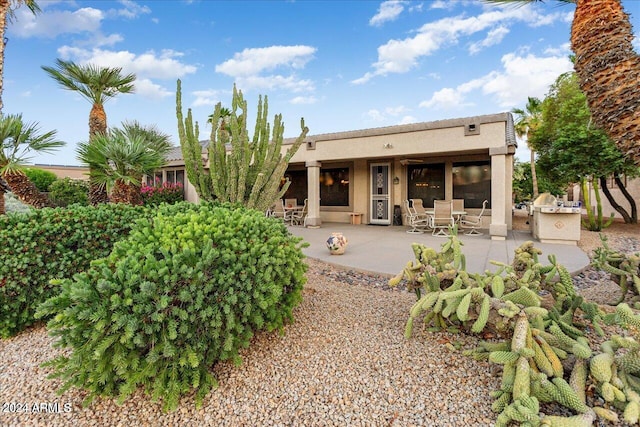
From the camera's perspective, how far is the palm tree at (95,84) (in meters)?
8.67

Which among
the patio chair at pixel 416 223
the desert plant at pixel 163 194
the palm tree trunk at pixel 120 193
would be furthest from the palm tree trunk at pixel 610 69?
the desert plant at pixel 163 194

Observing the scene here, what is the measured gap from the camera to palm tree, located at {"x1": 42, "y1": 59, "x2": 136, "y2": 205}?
8672 mm

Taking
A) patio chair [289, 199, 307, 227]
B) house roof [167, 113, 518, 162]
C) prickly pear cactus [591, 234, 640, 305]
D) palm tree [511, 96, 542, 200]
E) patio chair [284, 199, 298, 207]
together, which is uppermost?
palm tree [511, 96, 542, 200]

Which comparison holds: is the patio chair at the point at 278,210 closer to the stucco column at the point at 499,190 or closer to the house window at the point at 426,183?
the house window at the point at 426,183

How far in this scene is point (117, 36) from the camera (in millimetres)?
9375

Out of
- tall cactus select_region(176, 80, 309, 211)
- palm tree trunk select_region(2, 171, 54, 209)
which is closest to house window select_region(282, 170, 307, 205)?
tall cactus select_region(176, 80, 309, 211)

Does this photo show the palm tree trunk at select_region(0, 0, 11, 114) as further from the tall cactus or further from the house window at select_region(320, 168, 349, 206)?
the house window at select_region(320, 168, 349, 206)

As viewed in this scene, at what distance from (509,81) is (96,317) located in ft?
54.7

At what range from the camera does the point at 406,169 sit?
42.3 feet

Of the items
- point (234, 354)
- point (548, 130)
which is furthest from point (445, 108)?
point (234, 354)

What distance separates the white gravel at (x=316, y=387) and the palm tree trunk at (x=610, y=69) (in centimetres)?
264

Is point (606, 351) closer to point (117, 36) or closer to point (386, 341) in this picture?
point (386, 341)

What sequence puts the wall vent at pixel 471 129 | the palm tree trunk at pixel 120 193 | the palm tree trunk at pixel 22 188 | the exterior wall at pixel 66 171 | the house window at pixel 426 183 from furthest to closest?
the exterior wall at pixel 66 171
the house window at pixel 426 183
the wall vent at pixel 471 129
the palm tree trunk at pixel 120 193
the palm tree trunk at pixel 22 188

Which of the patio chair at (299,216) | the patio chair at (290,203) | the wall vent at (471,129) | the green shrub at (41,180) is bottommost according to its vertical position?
the patio chair at (299,216)
